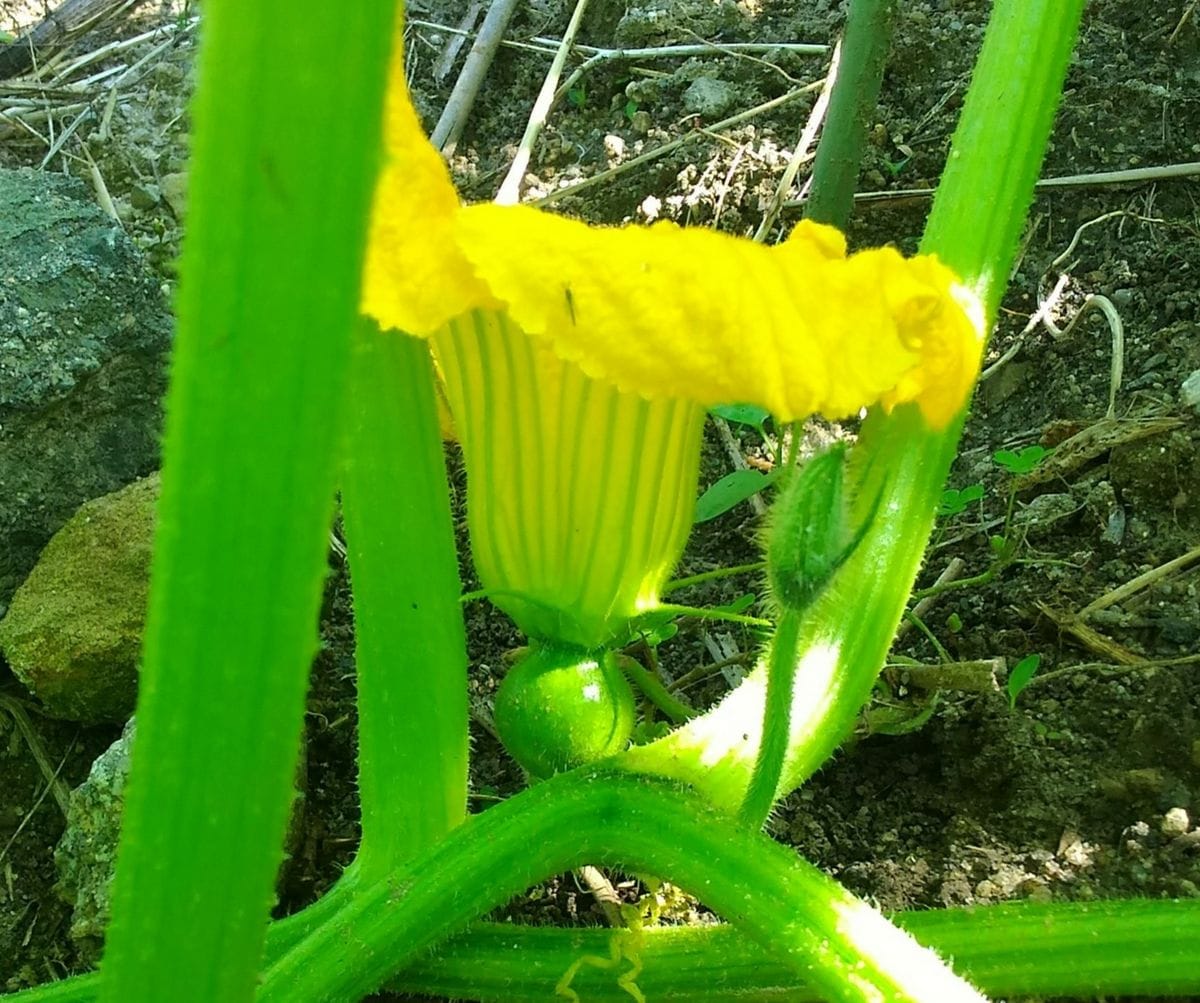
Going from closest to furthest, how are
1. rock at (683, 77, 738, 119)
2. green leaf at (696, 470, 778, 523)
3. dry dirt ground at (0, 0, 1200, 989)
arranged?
dry dirt ground at (0, 0, 1200, 989), green leaf at (696, 470, 778, 523), rock at (683, 77, 738, 119)

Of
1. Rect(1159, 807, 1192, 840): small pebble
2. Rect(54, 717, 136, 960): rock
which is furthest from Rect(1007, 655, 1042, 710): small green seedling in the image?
Rect(54, 717, 136, 960): rock

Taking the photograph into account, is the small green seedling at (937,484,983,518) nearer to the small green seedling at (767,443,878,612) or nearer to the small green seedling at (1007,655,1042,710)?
the small green seedling at (1007,655,1042,710)

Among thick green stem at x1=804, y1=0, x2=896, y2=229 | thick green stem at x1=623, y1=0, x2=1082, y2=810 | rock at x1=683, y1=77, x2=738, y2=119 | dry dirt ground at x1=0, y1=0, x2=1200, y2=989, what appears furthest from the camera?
rock at x1=683, y1=77, x2=738, y2=119

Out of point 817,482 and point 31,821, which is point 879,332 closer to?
point 817,482

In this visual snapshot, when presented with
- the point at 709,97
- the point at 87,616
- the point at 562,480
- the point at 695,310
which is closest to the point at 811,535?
the point at 695,310

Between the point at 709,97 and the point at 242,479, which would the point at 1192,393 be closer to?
the point at 709,97

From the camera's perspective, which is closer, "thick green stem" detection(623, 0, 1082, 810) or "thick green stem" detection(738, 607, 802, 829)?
"thick green stem" detection(738, 607, 802, 829)
